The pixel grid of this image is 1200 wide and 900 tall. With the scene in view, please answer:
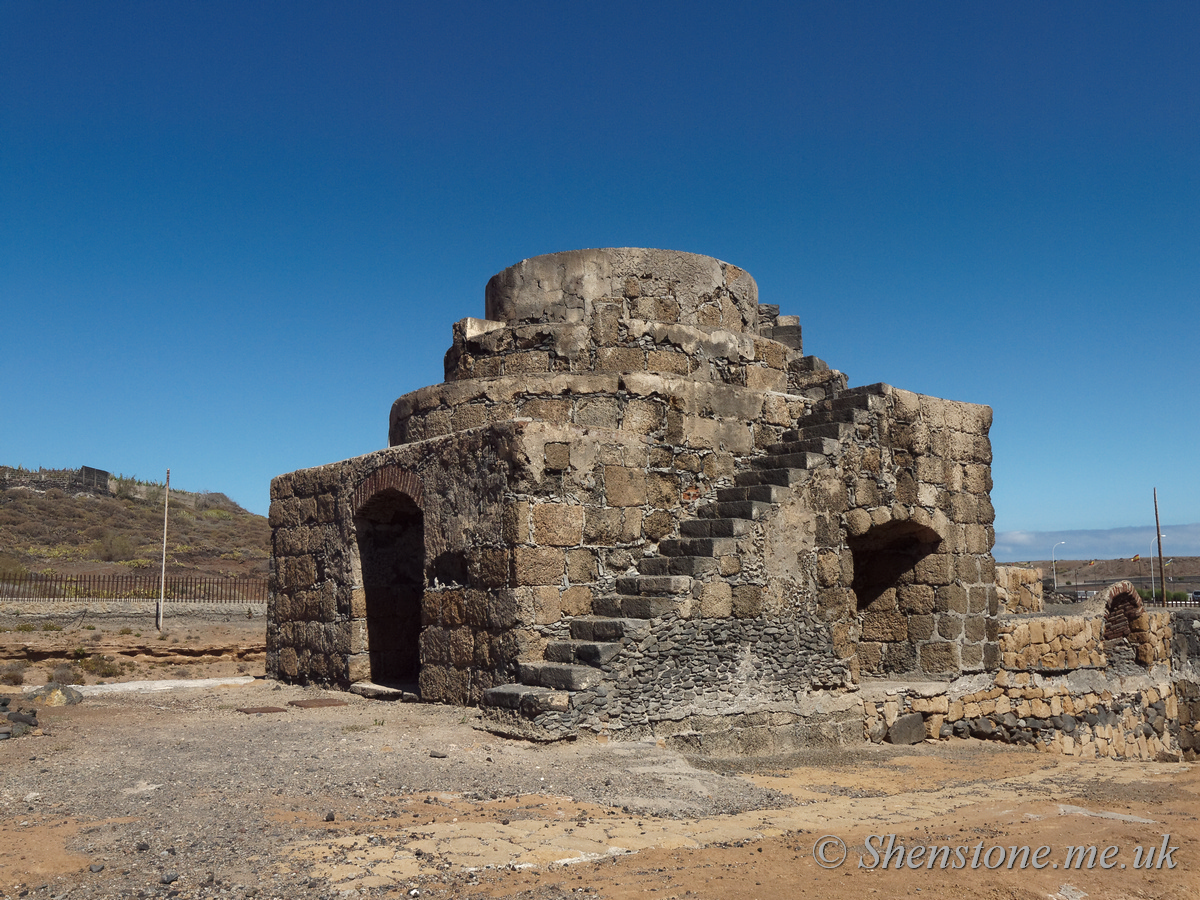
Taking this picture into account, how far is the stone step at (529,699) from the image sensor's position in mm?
6859

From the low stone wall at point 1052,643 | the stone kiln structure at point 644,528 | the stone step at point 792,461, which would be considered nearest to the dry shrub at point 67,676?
the stone kiln structure at point 644,528

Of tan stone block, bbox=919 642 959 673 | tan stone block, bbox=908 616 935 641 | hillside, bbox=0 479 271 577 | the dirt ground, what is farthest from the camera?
hillside, bbox=0 479 271 577

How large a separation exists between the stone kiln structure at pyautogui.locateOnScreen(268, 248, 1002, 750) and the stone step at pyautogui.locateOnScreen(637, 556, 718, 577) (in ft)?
0.07

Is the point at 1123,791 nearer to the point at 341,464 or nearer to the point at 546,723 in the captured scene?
the point at 546,723

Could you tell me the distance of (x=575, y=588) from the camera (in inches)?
309

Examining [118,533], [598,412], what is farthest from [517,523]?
[118,533]

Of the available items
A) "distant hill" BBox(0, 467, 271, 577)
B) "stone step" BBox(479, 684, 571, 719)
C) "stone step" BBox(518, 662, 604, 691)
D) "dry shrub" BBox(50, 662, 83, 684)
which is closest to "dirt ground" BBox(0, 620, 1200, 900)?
"stone step" BBox(479, 684, 571, 719)

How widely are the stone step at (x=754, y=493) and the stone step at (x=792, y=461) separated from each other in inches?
13.5

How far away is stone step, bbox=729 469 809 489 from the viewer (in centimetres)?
852

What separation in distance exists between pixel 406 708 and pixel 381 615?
196 centimetres

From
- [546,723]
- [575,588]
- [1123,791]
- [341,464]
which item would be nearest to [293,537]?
[341,464]

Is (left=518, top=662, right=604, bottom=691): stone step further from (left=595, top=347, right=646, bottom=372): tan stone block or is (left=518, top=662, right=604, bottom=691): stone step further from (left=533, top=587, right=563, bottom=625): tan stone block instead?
(left=595, top=347, right=646, bottom=372): tan stone block

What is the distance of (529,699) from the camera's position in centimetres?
692

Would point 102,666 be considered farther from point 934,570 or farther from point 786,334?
point 934,570
